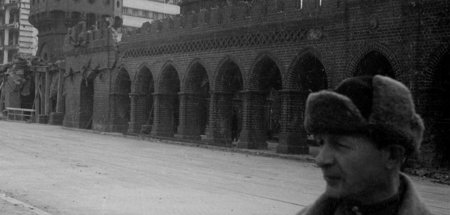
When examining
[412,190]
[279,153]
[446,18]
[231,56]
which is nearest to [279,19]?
[231,56]

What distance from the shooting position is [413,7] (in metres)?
15.8

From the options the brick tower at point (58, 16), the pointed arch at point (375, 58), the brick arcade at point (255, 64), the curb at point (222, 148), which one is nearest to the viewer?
the brick arcade at point (255, 64)

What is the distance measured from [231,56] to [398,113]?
21.1 m

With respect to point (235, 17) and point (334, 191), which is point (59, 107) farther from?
point (334, 191)

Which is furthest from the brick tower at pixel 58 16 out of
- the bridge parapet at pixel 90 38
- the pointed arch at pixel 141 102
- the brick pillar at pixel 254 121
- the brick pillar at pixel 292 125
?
the brick pillar at pixel 292 125

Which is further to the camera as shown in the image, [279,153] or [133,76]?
[133,76]

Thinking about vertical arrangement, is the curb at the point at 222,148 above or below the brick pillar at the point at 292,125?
below

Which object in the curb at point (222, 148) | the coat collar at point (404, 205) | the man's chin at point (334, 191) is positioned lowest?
the curb at point (222, 148)

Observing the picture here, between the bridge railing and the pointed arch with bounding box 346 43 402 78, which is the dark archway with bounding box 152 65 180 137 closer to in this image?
the pointed arch with bounding box 346 43 402 78

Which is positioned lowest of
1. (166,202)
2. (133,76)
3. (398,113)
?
(166,202)

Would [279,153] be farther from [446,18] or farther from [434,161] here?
[446,18]

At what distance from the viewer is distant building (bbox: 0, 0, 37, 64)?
6500 centimetres

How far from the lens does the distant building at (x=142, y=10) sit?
218ft

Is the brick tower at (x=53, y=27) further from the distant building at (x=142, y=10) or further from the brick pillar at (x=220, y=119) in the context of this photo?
the brick pillar at (x=220, y=119)
